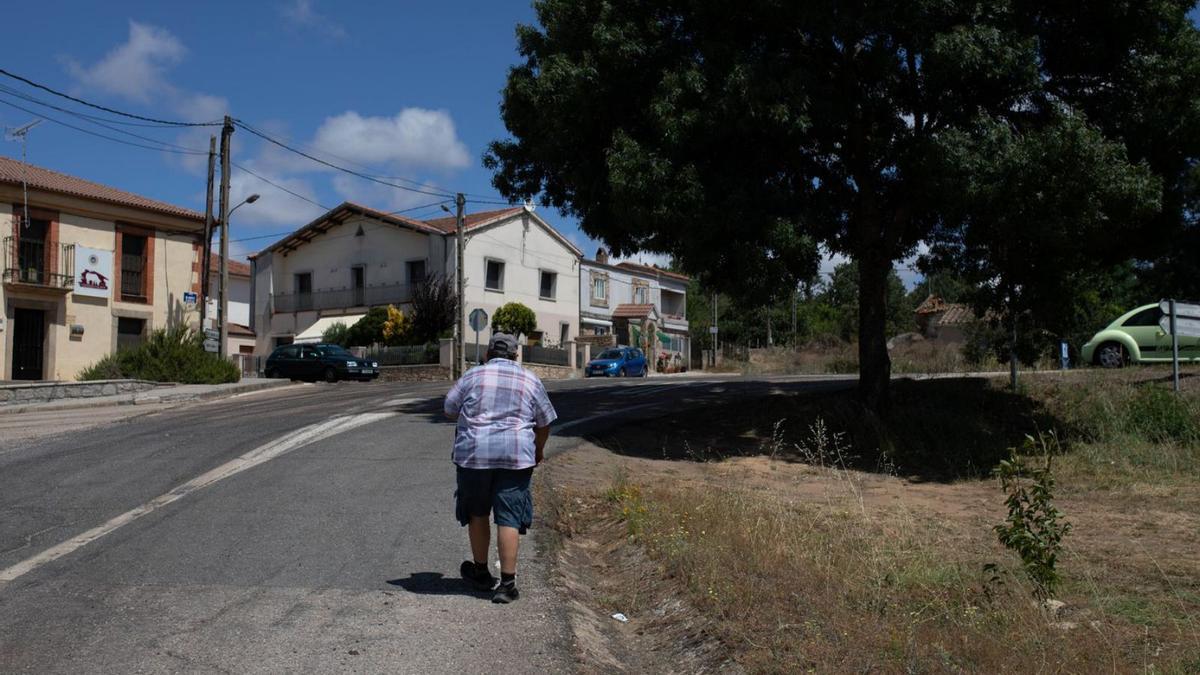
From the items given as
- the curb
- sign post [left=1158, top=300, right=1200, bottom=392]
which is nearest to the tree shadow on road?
sign post [left=1158, top=300, right=1200, bottom=392]

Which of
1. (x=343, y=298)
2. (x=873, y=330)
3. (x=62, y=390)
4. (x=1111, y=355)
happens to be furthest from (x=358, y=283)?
(x=873, y=330)

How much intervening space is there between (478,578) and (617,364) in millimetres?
35344

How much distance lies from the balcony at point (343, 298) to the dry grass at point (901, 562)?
34099 millimetres

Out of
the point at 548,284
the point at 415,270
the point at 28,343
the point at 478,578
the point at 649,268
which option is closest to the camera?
the point at 478,578

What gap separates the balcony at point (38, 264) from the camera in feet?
94.4

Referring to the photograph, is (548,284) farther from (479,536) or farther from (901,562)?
(479,536)

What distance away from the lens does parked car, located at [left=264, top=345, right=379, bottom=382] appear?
34531 millimetres

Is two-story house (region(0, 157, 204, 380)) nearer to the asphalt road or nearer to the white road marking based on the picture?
the white road marking

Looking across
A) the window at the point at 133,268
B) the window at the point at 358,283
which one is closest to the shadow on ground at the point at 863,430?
the window at the point at 133,268

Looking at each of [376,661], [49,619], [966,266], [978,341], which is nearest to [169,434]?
[49,619]

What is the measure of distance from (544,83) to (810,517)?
8.92 meters

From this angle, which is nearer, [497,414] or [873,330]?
[497,414]

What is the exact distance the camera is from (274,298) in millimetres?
53750

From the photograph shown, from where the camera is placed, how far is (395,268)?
48.4 metres
